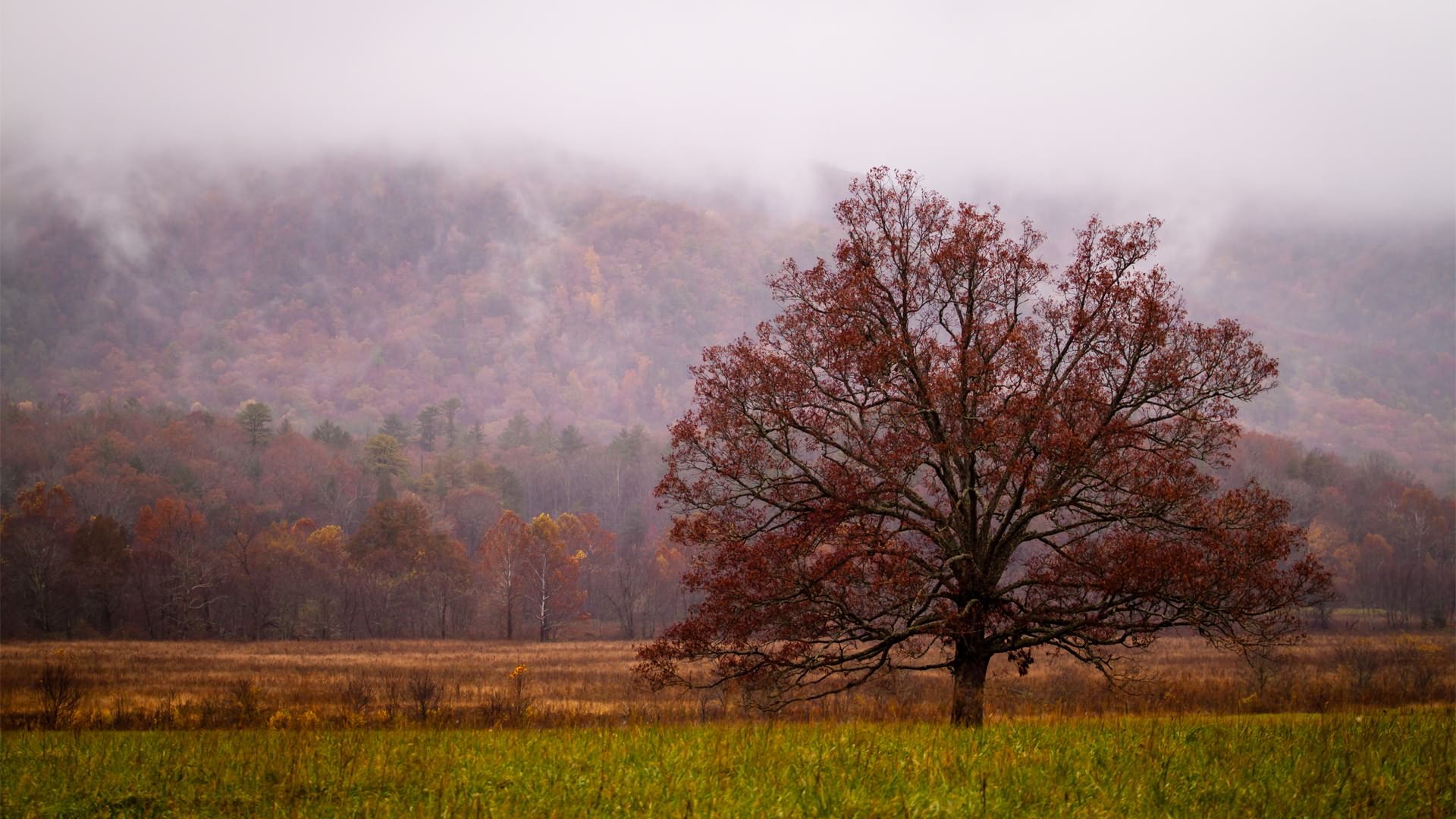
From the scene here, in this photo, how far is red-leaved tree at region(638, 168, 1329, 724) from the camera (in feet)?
59.0

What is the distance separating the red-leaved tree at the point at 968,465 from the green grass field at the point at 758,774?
259 inches

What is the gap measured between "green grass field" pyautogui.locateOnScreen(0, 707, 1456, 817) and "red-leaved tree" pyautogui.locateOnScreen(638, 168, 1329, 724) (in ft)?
21.6

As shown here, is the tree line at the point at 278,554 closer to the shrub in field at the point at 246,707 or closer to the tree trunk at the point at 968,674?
the shrub in field at the point at 246,707

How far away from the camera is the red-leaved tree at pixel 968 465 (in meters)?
18.0

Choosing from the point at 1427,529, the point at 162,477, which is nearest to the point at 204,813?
the point at 162,477

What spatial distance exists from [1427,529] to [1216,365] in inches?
4883

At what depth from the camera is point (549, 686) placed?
43.0 metres

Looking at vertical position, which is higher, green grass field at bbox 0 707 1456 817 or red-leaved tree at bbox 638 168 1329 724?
red-leaved tree at bbox 638 168 1329 724

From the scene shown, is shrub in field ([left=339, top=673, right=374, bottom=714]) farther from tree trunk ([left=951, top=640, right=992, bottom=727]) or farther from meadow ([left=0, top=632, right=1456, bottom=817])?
tree trunk ([left=951, top=640, right=992, bottom=727])

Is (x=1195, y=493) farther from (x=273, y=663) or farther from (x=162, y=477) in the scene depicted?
(x=162, y=477)

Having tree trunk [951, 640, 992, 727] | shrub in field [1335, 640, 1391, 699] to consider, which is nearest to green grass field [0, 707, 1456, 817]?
tree trunk [951, 640, 992, 727]

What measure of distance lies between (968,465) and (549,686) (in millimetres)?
29444

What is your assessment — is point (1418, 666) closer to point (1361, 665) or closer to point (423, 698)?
point (1361, 665)

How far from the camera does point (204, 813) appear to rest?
7.95m
